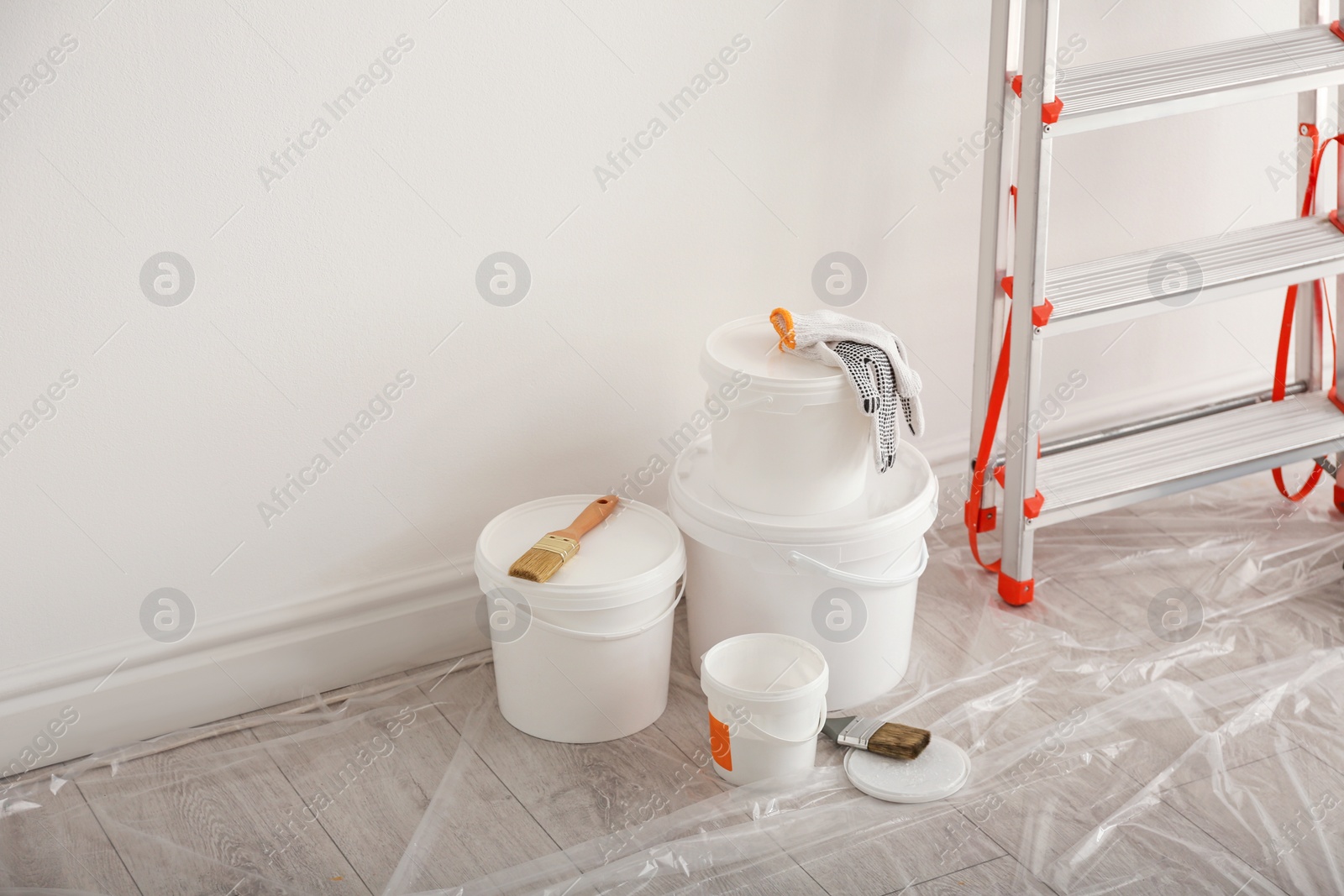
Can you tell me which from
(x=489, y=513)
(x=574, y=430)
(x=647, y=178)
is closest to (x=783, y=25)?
(x=647, y=178)

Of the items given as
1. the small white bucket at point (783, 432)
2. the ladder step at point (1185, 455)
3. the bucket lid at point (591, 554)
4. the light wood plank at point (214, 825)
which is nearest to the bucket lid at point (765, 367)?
the small white bucket at point (783, 432)

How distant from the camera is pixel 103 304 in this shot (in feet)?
5.35

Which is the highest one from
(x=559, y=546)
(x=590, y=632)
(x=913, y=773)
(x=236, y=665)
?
(x=236, y=665)

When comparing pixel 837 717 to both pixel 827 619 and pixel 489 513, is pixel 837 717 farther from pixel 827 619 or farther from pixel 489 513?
pixel 489 513

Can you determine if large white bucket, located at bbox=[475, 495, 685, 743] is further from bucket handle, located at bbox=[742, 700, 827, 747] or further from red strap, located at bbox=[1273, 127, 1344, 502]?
red strap, located at bbox=[1273, 127, 1344, 502]

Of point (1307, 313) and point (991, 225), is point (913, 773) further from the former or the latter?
point (1307, 313)

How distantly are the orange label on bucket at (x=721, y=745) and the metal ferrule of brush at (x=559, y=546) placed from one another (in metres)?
0.31

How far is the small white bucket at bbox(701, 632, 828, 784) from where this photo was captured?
65.2 inches

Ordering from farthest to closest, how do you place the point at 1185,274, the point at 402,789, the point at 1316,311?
the point at 1316,311
the point at 1185,274
the point at 402,789

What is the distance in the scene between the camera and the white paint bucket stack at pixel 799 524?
175 centimetres

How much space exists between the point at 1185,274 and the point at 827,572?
0.84 metres

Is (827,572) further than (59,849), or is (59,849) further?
(827,572)

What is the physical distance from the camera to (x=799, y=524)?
179 centimetres

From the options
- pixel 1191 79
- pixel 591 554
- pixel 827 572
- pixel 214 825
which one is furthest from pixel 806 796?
pixel 1191 79
